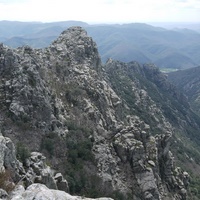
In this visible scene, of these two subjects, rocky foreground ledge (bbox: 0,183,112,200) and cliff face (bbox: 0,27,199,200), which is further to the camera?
cliff face (bbox: 0,27,199,200)

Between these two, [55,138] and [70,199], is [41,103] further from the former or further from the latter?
[70,199]

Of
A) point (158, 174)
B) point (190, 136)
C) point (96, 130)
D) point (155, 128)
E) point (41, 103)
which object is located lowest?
point (190, 136)

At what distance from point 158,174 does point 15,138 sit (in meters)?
20.1

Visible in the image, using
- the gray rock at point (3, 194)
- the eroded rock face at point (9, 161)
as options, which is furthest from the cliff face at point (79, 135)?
the gray rock at point (3, 194)

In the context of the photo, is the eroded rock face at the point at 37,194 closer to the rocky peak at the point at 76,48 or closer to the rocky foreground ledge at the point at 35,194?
the rocky foreground ledge at the point at 35,194

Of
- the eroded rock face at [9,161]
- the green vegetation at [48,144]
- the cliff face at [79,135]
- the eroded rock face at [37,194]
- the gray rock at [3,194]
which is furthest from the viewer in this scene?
the green vegetation at [48,144]

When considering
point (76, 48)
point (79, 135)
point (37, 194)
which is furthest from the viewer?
point (76, 48)

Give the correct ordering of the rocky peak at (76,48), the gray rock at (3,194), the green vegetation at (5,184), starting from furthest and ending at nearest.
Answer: the rocky peak at (76,48)
the green vegetation at (5,184)
the gray rock at (3,194)

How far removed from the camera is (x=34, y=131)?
42.7 meters

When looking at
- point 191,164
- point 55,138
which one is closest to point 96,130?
Answer: point 55,138

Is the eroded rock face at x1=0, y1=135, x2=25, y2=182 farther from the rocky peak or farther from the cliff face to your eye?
the rocky peak

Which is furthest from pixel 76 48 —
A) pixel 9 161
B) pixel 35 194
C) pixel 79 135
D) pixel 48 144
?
pixel 35 194

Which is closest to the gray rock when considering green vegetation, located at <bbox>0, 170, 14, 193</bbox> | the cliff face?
green vegetation, located at <bbox>0, 170, 14, 193</bbox>

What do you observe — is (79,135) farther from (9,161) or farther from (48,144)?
(9,161)
